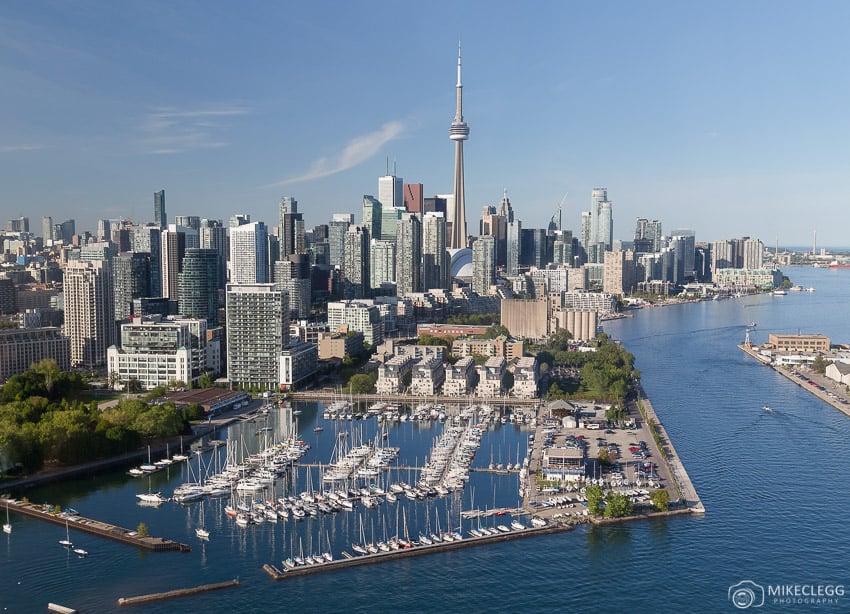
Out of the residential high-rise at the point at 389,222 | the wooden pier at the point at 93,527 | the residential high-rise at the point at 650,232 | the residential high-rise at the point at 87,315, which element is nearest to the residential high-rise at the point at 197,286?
the residential high-rise at the point at 87,315

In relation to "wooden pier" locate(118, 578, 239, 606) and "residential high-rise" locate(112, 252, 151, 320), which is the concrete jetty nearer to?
"wooden pier" locate(118, 578, 239, 606)

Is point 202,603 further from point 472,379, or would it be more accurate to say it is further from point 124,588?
point 472,379

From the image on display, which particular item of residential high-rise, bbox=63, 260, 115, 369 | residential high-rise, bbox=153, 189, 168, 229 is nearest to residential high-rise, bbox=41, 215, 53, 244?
residential high-rise, bbox=153, 189, 168, 229

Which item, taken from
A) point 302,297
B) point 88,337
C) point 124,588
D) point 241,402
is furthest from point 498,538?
point 302,297

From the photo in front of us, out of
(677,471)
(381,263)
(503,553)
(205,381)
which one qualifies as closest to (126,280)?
(205,381)

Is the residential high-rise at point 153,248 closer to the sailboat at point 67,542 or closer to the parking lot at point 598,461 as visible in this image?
the parking lot at point 598,461

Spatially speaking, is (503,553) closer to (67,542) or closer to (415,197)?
(67,542)
